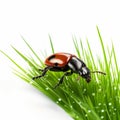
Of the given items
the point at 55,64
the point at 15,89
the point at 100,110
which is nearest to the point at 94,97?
the point at 100,110

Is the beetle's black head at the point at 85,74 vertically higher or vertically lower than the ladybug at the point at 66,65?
lower

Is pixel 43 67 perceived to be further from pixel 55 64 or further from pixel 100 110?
pixel 100 110

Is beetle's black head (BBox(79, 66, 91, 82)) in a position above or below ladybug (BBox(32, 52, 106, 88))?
below
